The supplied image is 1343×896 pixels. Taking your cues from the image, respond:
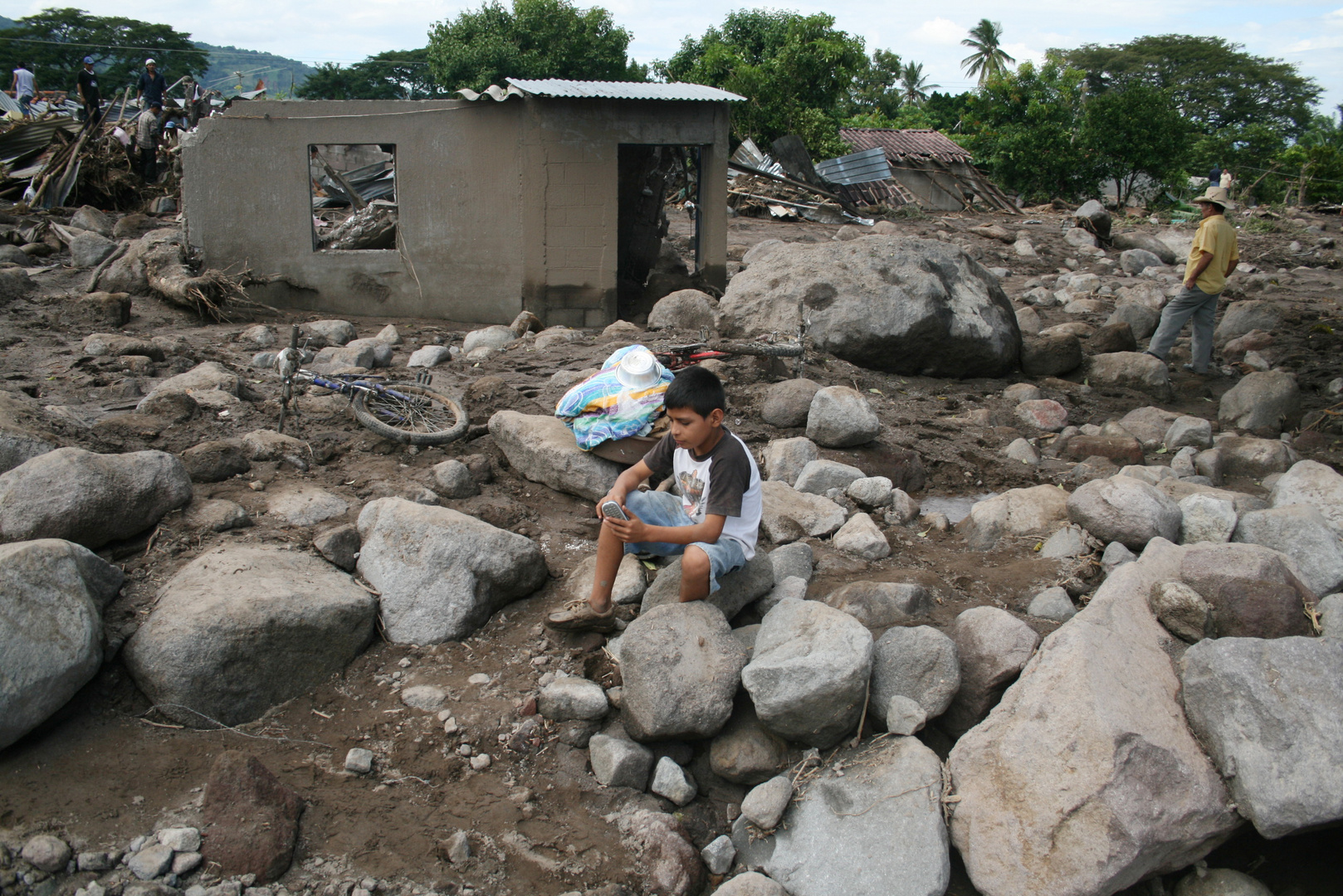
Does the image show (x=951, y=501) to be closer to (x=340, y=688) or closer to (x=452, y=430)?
(x=452, y=430)

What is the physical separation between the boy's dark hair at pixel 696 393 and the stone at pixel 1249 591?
1975 mm

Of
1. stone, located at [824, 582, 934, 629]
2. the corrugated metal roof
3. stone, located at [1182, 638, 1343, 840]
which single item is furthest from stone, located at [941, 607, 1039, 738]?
the corrugated metal roof

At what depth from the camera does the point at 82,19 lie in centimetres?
3997

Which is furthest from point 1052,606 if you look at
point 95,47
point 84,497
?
point 95,47

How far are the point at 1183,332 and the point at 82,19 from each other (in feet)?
154

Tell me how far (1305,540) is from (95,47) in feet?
136

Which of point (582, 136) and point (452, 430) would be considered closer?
point (452, 430)

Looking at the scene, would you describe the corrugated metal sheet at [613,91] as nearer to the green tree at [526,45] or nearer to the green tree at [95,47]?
the green tree at [526,45]

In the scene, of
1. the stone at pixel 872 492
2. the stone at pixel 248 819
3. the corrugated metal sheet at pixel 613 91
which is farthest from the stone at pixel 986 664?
the corrugated metal sheet at pixel 613 91

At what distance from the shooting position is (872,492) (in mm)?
5176

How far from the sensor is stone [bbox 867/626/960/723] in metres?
3.26

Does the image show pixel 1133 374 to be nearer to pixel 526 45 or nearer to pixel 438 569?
pixel 438 569

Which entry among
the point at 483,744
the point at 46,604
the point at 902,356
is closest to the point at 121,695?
the point at 46,604

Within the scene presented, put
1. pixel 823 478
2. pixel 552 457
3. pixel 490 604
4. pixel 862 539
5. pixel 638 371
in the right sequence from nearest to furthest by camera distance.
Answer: pixel 490 604 → pixel 862 539 → pixel 638 371 → pixel 552 457 → pixel 823 478
